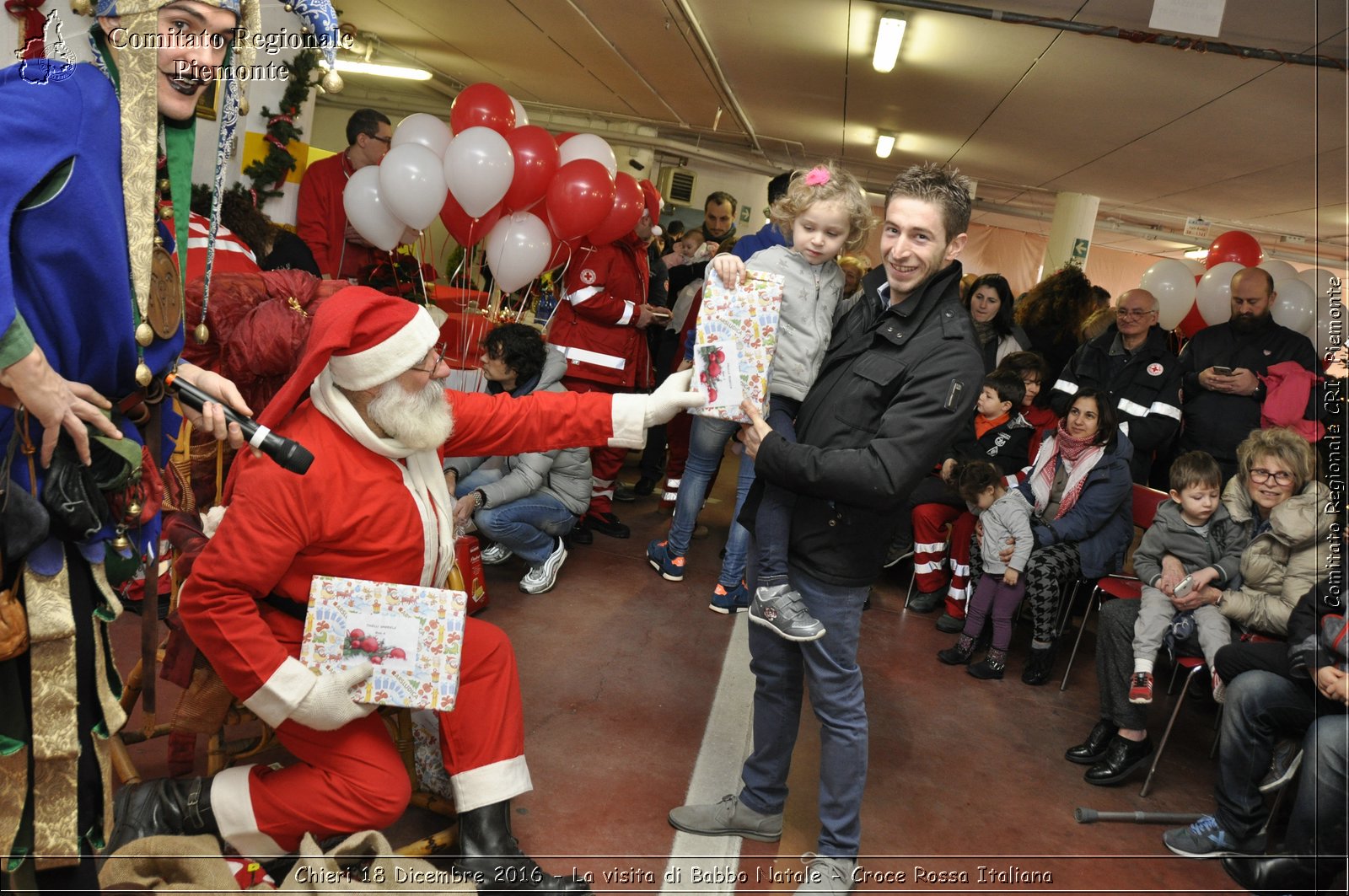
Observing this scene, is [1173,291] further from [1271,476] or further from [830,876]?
[830,876]

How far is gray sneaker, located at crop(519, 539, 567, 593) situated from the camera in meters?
4.44

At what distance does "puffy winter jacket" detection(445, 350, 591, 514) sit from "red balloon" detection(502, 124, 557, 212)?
874 millimetres

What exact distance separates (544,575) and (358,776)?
2.26m

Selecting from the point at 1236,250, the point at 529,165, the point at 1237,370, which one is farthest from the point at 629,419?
the point at 1236,250

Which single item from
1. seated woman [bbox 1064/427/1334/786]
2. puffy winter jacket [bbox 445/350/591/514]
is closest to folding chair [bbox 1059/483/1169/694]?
seated woman [bbox 1064/427/1334/786]

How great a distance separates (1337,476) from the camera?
3027mm

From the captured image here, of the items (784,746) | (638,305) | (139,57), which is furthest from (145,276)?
(638,305)

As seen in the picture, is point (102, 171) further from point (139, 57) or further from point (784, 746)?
point (784, 746)

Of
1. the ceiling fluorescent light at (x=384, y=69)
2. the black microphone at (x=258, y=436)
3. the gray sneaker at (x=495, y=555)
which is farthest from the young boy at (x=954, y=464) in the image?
the ceiling fluorescent light at (x=384, y=69)

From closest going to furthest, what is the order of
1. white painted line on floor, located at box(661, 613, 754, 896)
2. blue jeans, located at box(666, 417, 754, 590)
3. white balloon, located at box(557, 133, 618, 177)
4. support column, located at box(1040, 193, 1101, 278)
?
1. white painted line on floor, located at box(661, 613, 754, 896)
2. blue jeans, located at box(666, 417, 754, 590)
3. white balloon, located at box(557, 133, 618, 177)
4. support column, located at box(1040, 193, 1101, 278)

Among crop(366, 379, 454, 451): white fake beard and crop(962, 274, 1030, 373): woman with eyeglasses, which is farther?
crop(962, 274, 1030, 373): woman with eyeglasses

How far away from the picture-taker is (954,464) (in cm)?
518

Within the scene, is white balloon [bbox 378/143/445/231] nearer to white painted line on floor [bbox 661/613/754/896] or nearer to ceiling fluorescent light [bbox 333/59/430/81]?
white painted line on floor [bbox 661/613/754/896]

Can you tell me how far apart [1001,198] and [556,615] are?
13.5 m
